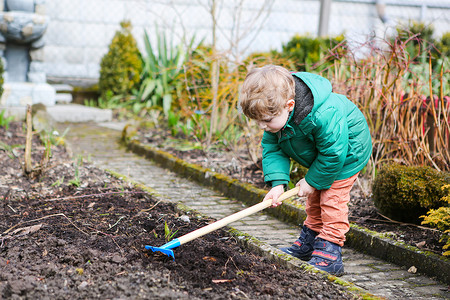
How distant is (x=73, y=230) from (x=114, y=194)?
93 cm

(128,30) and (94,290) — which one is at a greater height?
(128,30)

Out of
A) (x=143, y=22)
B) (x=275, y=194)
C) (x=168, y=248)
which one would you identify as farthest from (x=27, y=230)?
(x=143, y=22)

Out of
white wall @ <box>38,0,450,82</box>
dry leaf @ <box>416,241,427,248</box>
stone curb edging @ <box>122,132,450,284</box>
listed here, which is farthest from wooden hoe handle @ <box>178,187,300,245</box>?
white wall @ <box>38,0,450,82</box>

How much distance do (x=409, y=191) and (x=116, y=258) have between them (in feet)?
6.53

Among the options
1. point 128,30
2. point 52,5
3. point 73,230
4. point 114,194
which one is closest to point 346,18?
point 128,30

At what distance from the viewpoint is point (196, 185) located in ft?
16.2

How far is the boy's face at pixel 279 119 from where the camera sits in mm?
2602

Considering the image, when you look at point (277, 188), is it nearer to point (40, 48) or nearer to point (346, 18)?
point (40, 48)

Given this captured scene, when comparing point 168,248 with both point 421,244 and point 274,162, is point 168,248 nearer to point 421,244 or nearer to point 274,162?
point 274,162

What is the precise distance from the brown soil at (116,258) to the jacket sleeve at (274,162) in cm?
46

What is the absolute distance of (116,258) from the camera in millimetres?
2568

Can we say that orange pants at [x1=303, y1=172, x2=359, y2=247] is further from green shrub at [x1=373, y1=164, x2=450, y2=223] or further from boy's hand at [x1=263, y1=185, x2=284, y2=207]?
green shrub at [x1=373, y1=164, x2=450, y2=223]

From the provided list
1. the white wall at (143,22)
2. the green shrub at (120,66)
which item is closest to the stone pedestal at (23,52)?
the green shrub at (120,66)

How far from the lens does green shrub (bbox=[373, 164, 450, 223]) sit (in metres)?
3.39
